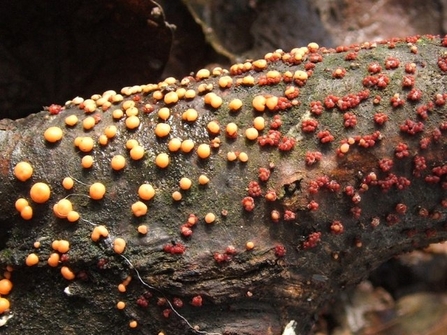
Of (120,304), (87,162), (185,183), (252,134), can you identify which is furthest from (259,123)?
(120,304)

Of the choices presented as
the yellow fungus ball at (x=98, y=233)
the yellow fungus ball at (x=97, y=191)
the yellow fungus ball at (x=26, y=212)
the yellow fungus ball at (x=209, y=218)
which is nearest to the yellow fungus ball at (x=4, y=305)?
the yellow fungus ball at (x=26, y=212)

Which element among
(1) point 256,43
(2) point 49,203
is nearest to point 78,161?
(2) point 49,203

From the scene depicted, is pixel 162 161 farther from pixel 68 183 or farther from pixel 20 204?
pixel 20 204

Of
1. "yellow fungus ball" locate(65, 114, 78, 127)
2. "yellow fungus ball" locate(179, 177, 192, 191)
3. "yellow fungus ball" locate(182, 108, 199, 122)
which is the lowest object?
"yellow fungus ball" locate(65, 114, 78, 127)

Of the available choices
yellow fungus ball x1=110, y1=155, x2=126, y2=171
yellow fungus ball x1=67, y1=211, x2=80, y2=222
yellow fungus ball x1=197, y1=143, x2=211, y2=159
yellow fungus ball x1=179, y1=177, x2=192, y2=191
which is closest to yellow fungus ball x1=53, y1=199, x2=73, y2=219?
yellow fungus ball x1=67, y1=211, x2=80, y2=222

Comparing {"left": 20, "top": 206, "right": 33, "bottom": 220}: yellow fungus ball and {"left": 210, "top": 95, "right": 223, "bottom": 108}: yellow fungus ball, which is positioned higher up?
{"left": 210, "top": 95, "right": 223, "bottom": 108}: yellow fungus ball

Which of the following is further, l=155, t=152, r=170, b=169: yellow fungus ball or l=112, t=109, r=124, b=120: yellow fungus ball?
l=112, t=109, r=124, b=120: yellow fungus ball

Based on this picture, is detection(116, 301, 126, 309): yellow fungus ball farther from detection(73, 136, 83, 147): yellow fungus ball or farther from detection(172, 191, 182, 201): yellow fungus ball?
detection(73, 136, 83, 147): yellow fungus ball
